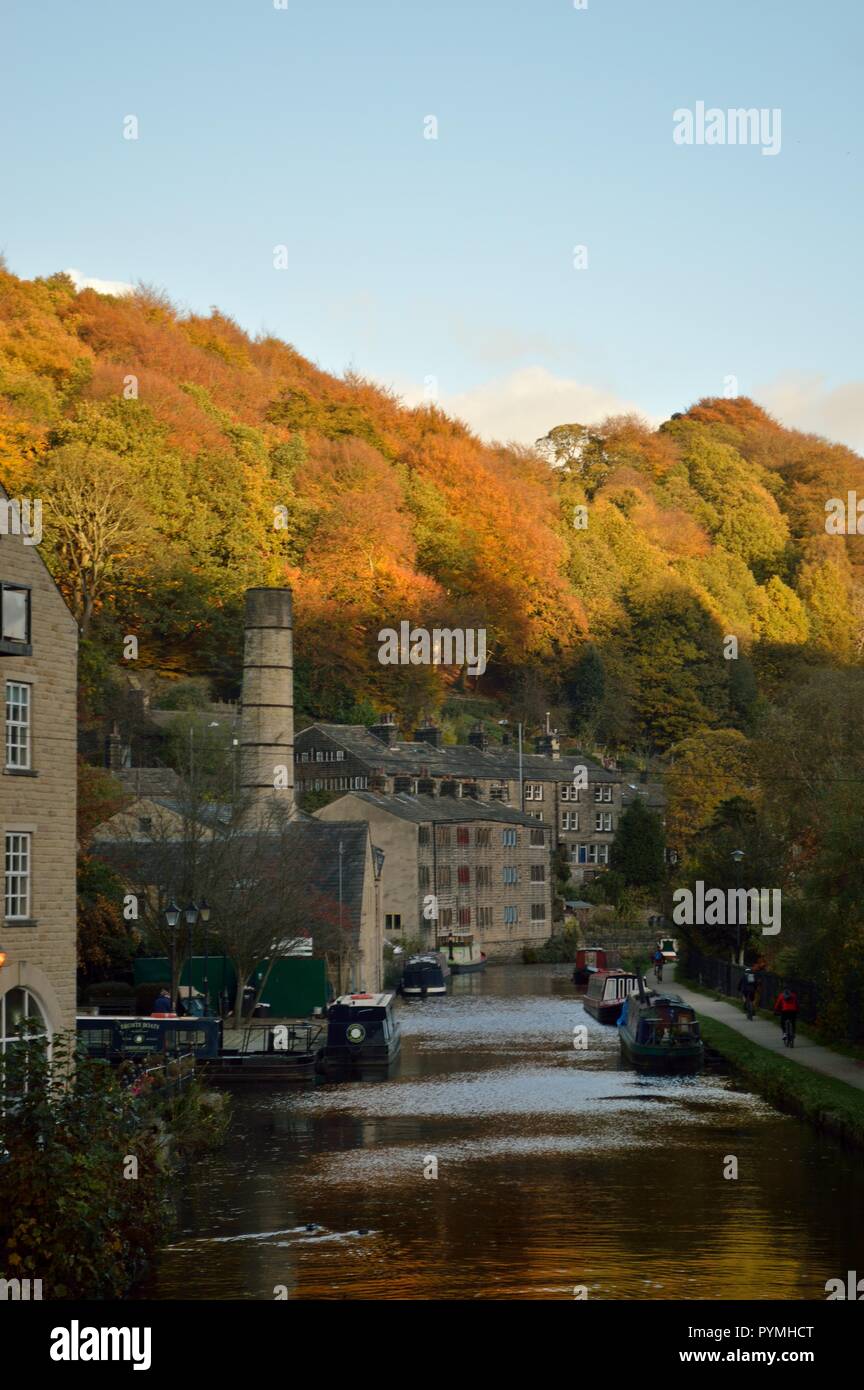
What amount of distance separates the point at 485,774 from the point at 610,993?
41.7 metres

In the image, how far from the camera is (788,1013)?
40.8 m

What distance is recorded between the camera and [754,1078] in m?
37.8

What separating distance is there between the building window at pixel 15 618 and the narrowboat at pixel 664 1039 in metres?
23.2

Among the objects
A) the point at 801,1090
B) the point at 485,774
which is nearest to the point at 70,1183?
the point at 801,1090

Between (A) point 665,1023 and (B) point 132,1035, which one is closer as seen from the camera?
(B) point 132,1035

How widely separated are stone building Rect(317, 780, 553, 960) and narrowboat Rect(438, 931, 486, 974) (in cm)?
79

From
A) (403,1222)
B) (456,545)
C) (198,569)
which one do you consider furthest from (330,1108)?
(456,545)

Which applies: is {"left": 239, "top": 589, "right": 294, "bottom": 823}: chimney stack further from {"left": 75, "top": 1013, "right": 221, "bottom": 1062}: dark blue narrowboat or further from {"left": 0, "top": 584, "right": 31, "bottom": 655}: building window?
{"left": 0, "top": 584, "right": 31, "bottom": 655}: building window

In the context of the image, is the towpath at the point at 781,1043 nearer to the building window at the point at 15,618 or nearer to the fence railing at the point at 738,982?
the fence railing at the point at 738,982

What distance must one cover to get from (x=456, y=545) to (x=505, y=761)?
19.1 meters

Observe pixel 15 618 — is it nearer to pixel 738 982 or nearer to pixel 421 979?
pixel 738 982

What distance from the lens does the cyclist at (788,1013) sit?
4075 cm

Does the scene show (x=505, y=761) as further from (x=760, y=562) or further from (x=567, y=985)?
(x=760, y=562)

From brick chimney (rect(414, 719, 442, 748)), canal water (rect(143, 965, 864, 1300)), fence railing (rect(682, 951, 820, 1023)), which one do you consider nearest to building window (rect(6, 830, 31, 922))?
canal water (rect(143, 965, 864, 1300))
